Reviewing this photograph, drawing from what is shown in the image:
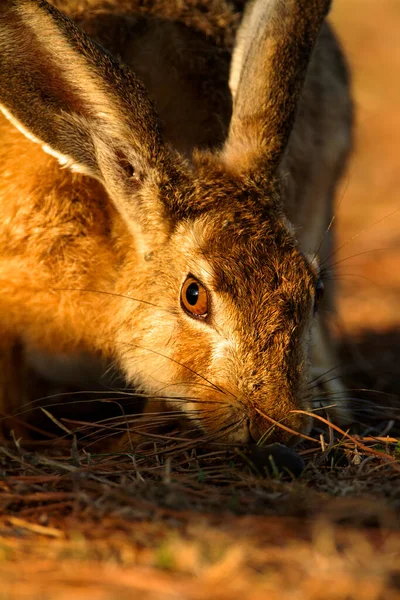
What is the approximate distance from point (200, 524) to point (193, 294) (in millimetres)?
1503

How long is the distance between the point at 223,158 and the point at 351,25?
30.9 ft

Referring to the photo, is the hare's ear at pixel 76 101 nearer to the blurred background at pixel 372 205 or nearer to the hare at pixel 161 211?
the hare at pixel 161 211

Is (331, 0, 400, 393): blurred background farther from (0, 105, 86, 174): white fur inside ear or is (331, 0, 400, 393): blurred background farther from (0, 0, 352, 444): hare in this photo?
(0, 105, 86, 174): white fur inside ear

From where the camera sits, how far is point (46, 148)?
3912mm

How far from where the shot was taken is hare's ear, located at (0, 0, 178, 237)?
3725mm

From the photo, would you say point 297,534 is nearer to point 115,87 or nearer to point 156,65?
point 115,87

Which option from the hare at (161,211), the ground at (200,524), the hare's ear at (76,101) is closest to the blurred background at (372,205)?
the hare at (161,211)

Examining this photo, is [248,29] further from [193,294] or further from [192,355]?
[192,355]

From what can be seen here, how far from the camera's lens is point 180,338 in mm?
3826

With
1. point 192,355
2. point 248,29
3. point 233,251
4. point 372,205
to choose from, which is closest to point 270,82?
point 248,29

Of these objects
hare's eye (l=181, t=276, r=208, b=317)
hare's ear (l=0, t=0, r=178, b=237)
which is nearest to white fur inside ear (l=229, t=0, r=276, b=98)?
hare's ear (l=0, t=0, r=178, b=237)

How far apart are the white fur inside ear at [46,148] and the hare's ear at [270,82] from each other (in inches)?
29.6

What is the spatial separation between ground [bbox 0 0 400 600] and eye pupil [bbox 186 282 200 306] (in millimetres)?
636

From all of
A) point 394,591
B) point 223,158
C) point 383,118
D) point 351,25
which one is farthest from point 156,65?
point 351,25
